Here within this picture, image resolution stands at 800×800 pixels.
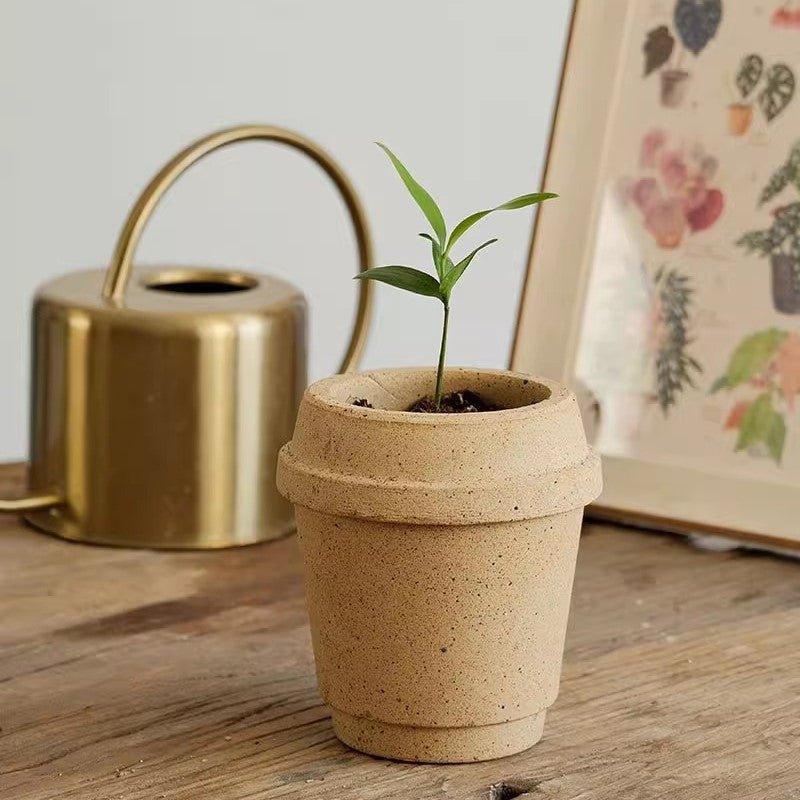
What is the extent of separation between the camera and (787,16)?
967 mm

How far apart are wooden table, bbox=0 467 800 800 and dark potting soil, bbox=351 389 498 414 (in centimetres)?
16

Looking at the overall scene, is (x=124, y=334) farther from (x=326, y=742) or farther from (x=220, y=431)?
(x=326, y=742)

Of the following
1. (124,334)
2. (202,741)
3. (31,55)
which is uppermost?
(31,55)

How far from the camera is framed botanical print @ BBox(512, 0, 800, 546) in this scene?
0.96 metres

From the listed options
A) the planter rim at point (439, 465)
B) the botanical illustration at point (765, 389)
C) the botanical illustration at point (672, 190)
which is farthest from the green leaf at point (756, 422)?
the planter rim at point (439, 465)

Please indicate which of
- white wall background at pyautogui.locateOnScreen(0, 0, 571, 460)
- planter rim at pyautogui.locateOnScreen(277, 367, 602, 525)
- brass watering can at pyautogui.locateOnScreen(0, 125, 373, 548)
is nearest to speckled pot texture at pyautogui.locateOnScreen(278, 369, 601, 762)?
planter rim at pyautogui.locateOnScreen(277, 367, 602, 525)

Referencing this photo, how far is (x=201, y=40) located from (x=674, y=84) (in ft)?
2.41

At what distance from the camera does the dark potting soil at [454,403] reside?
67cm

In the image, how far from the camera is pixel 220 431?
95 cm

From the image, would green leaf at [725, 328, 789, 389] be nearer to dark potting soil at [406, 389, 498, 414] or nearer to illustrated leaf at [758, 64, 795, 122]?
illustrated leaf at [758, 64, 795, 122]

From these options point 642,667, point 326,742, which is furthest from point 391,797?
point 642,667

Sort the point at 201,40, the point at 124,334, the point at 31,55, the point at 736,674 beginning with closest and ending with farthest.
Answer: the point at 736,674 → the point at 124,334 → the point at 31,55 → the point at 201,40

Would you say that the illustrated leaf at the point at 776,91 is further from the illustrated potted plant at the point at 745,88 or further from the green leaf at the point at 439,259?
the green leaf at the point at 439,259

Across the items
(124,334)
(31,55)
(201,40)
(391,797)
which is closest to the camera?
(391,797)
